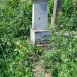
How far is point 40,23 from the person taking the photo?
23.5 feet

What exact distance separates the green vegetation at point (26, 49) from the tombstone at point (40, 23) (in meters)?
0.33

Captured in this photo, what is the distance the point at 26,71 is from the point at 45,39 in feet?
6.95

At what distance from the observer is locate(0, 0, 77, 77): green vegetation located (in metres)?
5.12

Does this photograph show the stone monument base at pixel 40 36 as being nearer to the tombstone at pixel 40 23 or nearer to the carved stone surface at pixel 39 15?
the tombstone at pixel 40 23

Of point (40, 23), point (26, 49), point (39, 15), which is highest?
point (39, 15)

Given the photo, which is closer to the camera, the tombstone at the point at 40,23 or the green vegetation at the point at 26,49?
the green vegetation at the point at 26,49

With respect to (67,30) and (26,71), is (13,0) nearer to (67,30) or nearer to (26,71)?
(67,30)

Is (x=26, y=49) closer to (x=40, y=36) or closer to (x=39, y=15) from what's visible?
(x=40, y=36)

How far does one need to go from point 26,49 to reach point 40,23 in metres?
1.56

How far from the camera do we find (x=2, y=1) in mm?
9227

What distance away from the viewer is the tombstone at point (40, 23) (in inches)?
276

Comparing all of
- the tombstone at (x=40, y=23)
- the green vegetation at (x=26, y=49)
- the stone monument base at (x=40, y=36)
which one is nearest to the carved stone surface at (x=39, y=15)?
the tombstone at (x=40, y=23)

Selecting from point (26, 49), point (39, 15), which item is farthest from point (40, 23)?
point (26, 49)

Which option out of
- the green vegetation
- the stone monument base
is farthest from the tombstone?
the green vegetation
